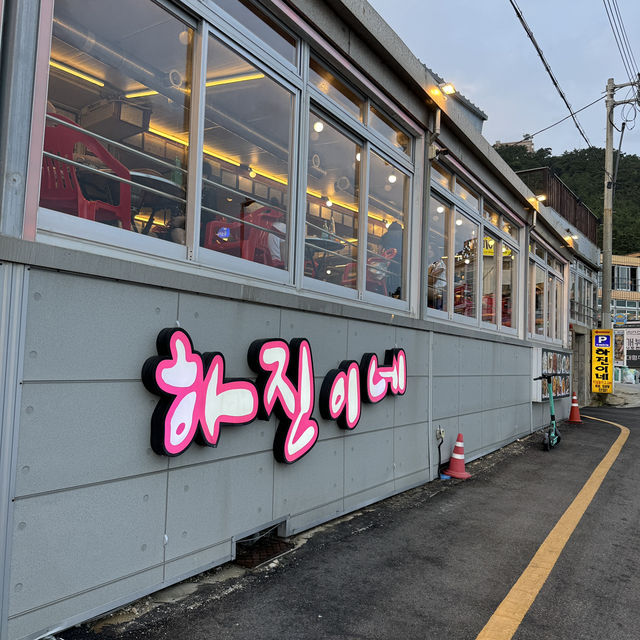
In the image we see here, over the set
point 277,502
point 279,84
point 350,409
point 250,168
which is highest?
point 279,84

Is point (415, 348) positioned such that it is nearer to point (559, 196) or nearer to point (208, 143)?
point (208, 143)

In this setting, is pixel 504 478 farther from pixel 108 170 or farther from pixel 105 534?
pixel 108 170

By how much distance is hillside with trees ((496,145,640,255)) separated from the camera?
94.9 feet

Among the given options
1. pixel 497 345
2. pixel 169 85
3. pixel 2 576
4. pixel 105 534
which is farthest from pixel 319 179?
pixel 497 345

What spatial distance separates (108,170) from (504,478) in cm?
661

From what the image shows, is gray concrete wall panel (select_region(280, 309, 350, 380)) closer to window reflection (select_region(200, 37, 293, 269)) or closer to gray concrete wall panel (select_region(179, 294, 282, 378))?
gray concrete wall panel (select_region(179, 294, 282, 378))

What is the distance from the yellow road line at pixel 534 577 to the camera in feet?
11.0

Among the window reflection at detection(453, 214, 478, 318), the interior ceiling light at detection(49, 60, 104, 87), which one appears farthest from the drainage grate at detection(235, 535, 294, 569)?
the window reflection at detection(453, 214, 478, 318)

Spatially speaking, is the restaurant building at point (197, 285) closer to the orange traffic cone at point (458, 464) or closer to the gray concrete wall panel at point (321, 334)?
the gray concrete wall panel at point (321, 334)

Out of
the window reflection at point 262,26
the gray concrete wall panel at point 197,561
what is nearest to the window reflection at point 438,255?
the window reflection at point 262,26

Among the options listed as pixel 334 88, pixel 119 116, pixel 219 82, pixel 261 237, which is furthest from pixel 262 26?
pixel 261 237

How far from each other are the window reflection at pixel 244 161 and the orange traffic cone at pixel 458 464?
4213 mm

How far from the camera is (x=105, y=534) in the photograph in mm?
3211

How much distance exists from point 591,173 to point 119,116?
105 ft
